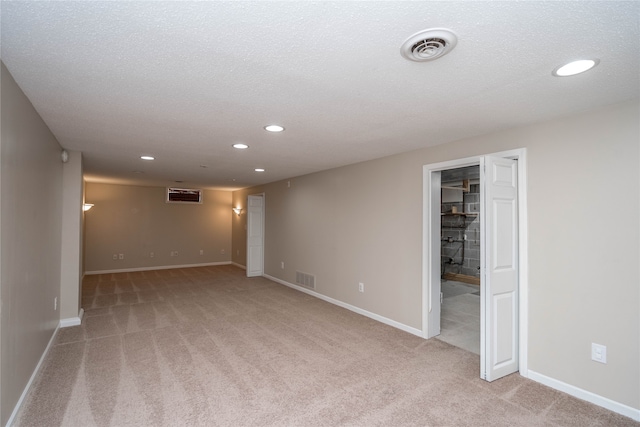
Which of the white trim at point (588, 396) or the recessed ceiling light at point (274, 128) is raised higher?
the recessed ceiling light at point (274, 128)

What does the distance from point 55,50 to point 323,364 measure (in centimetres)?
303

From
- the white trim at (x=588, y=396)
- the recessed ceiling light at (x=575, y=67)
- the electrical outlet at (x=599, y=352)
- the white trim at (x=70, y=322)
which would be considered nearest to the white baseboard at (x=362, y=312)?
the white trim at (x=588, y=396)

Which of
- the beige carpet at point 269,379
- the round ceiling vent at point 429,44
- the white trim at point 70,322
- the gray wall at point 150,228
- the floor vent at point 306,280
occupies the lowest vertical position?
the beige carpet at point 269,379

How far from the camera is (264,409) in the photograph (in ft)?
7.43

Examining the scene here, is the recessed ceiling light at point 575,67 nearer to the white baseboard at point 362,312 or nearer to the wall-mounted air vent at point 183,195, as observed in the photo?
the white baseboard at point 362,312

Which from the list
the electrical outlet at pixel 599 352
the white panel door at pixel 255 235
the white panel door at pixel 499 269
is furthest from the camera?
the white panel door at pixel 255 235

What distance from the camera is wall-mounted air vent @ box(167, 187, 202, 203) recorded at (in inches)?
342

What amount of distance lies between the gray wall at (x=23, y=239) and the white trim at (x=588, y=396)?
398 centimetres

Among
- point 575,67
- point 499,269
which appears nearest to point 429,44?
point 575,67

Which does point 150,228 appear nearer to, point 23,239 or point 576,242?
point 23,239

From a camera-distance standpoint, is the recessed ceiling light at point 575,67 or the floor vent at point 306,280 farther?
the floor vent at point 306,280

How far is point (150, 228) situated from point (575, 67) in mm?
9144

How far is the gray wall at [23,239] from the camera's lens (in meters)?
1.93

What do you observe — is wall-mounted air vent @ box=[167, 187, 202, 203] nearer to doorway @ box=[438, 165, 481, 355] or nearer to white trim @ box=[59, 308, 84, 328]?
white trim @ box=[59, 308, 84, 328]
